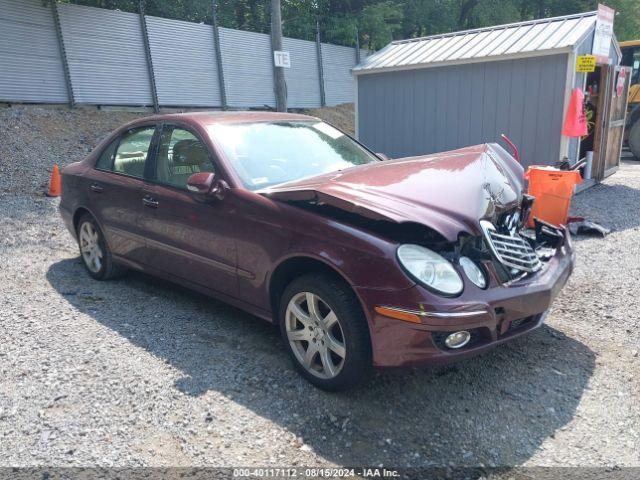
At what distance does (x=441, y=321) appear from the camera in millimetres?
2555

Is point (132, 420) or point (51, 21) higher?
point (51, 21)

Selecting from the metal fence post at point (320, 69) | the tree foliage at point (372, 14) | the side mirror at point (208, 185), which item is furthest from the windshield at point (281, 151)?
the metal fence post at point (320, 69)

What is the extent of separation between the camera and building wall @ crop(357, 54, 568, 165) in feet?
26.4

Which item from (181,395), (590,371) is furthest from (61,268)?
(590,371)

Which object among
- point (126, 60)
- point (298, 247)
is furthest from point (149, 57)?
point (298, 247)

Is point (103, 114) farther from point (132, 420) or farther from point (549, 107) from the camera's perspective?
point (132, 420)

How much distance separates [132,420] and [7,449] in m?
0.60

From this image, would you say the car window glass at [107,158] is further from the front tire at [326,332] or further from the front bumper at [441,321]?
the front bumper at [441,321]

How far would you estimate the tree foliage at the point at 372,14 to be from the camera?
16.3 m

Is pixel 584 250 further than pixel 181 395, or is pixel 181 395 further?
pixel 584 250

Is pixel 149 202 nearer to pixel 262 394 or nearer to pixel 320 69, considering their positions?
pixel 262 394

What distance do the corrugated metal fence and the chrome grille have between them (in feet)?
36.7

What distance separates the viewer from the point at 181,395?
9.97 feet

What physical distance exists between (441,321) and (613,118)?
29.5ft
